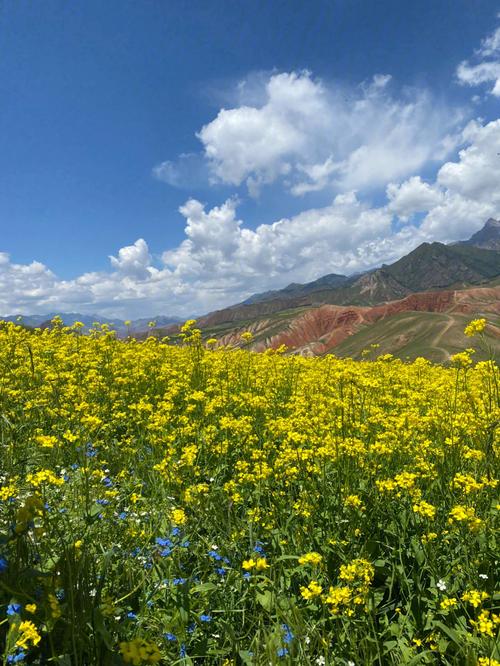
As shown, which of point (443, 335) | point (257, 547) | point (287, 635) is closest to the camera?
point (287, 635)

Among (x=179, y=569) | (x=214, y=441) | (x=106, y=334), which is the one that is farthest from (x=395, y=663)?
(x=106, y=334)

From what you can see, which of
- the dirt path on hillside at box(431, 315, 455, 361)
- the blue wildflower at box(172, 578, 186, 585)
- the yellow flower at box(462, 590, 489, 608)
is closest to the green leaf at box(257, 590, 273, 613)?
the blue wildflower at box(172, 578, 186, 585)

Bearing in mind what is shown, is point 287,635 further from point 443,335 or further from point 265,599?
point 443,335

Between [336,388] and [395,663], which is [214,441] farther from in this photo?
[395,663]

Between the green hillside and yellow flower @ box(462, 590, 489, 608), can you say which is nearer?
yellow flower @ box(462, 590, 489, 608)

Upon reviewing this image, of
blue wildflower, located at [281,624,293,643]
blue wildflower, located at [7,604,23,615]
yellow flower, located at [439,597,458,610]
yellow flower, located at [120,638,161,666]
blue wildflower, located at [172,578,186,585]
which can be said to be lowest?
yellow flower, located at [439,597,458,610]

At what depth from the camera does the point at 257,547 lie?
414 centimetres

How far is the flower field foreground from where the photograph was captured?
2861mm

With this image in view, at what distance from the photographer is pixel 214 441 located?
279 inches

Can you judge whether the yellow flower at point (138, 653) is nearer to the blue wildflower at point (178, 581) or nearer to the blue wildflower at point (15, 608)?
the blue wildflower at point (15, 608)

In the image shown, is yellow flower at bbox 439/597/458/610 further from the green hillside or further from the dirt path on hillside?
the dirt path on hillside

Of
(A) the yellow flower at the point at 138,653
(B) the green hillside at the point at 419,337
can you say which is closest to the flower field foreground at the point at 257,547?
(A) the yellow flower at the point at 138,653

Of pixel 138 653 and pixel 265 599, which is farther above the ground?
pixel 138 653

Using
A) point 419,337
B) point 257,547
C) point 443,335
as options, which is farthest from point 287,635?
point 419,337
